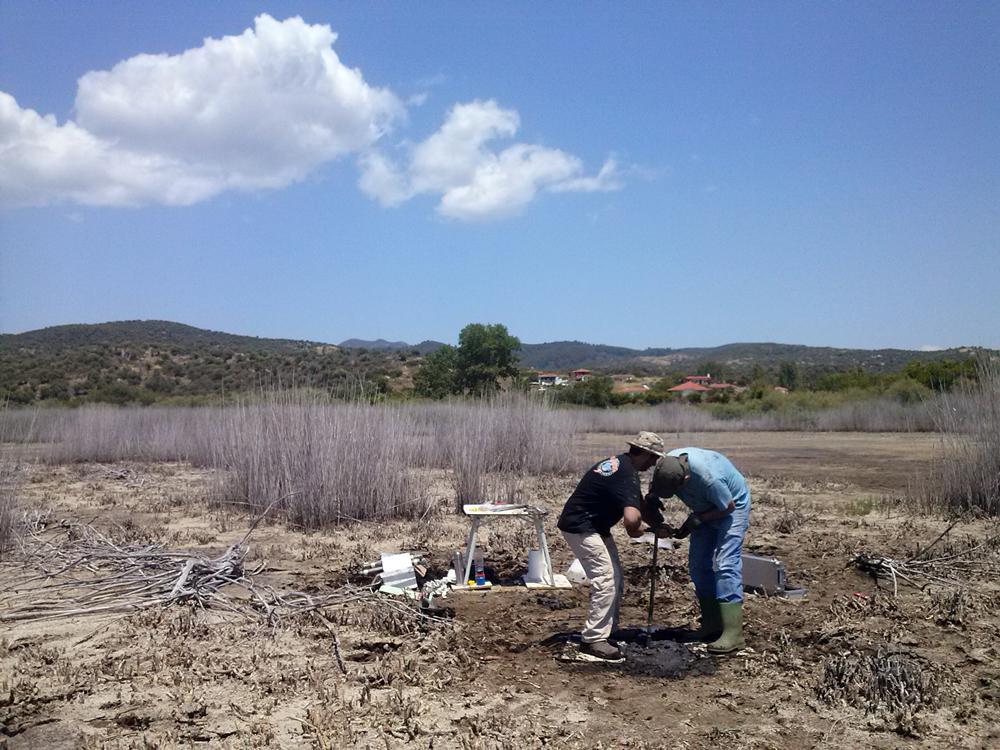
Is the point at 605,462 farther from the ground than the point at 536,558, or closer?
farther from the ground

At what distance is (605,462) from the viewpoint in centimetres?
552

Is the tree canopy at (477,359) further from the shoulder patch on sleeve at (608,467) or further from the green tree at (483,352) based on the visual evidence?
the shoulder patch on sleeve at (608,467)

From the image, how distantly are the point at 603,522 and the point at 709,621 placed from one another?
1075mm

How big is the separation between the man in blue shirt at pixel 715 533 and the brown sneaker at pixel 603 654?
27.2 inches

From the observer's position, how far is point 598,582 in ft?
18.0

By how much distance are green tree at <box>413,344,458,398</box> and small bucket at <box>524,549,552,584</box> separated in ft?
86.6

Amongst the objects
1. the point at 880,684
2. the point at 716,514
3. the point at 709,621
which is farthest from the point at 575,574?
the point at 880,684

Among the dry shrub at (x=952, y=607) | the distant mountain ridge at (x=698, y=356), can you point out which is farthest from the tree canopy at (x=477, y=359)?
the distant mountain ridge at (x=698, y=356)

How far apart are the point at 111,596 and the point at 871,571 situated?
22.0ft

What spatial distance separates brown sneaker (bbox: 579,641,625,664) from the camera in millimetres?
5355

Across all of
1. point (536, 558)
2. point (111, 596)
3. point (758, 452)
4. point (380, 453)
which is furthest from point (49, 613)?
point (758, 452)

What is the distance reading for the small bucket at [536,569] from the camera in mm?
7422

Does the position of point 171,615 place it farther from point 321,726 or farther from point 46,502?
point 46,502

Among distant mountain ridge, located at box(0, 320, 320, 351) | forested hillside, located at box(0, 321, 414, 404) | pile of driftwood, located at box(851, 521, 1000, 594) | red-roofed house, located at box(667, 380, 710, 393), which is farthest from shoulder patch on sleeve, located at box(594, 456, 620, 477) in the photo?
distant mountain ridge, located at box(0, 320, 320, 351)
